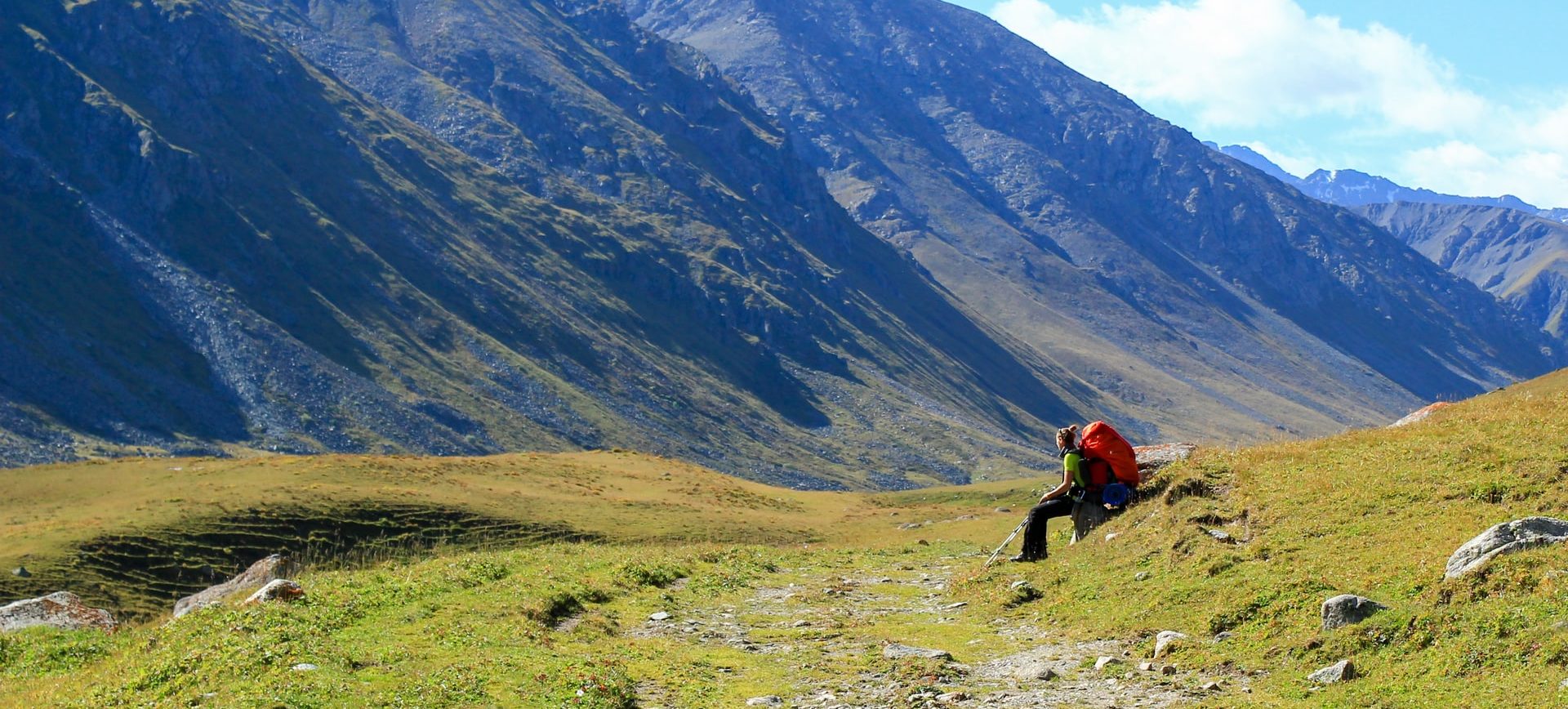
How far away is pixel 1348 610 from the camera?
A: 688 inches

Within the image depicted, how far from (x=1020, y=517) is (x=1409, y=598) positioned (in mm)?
42016

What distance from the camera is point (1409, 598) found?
18.1m

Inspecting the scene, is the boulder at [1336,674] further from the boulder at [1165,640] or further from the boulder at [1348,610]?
the boulder at [1165,640]

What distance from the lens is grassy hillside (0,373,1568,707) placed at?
16.6 meters

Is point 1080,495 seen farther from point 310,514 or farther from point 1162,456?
point 310,514

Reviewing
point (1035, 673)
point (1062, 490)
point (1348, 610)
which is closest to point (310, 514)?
point (1062, 490)

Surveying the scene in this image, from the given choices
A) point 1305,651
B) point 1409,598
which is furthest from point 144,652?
point 1409,598

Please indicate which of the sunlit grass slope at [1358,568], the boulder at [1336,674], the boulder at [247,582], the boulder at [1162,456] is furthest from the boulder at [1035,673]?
the boulder at [247,582]

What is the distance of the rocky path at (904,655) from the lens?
57.0 feet

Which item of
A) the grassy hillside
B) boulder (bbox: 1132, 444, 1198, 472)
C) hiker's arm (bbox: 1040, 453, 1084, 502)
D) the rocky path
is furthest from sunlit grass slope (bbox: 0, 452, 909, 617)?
hiker's arm (bbox: 1040, 453, 1084, 502)

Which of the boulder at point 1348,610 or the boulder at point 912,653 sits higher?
the boulder at point 1348,610

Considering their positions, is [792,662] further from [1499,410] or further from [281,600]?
[1499,410]

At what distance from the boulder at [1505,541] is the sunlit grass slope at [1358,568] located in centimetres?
28

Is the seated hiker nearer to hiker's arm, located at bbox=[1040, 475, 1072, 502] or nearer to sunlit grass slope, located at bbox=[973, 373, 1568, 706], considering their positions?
hiker's arm, located at bbox=[1040, 475, 1072, 502]
